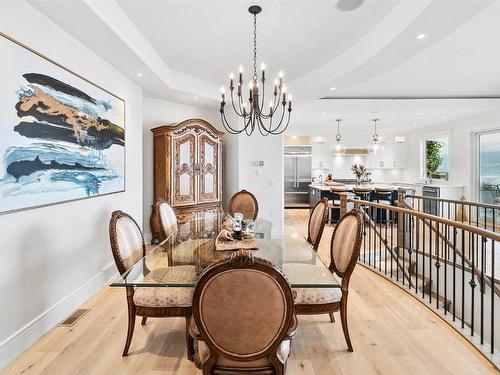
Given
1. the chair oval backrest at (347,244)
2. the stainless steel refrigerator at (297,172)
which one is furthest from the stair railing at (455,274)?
the stainless steel refrigerator at (297,172)

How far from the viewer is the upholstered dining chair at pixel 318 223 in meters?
Answer: 2.88

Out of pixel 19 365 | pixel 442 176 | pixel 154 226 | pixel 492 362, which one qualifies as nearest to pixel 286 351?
pixel 492 362

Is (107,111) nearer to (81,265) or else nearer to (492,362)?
(81,265)

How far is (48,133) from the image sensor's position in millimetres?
2471

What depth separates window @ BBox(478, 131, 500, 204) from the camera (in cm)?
682

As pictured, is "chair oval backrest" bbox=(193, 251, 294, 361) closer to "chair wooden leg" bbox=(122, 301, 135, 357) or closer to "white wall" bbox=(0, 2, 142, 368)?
"chair wooden leg" bbox=(122, 301, 135, 357)

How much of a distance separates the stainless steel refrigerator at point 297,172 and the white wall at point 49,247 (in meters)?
7.57

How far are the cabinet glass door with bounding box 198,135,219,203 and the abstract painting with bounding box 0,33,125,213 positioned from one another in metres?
1.93

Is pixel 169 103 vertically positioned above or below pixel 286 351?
above

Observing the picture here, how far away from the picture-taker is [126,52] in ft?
10.4

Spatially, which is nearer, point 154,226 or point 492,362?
point 492,362

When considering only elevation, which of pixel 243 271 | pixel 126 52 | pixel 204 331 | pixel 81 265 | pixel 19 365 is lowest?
pixel 19 365

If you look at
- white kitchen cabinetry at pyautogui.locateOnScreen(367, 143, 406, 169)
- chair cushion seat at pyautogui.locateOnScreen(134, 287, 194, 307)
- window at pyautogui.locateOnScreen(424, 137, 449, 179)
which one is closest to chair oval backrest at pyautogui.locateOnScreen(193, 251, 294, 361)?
chair cushion seat at pyautogui.locateOnScreen(134, 287, 194, 307)

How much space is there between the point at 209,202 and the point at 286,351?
410 cm
